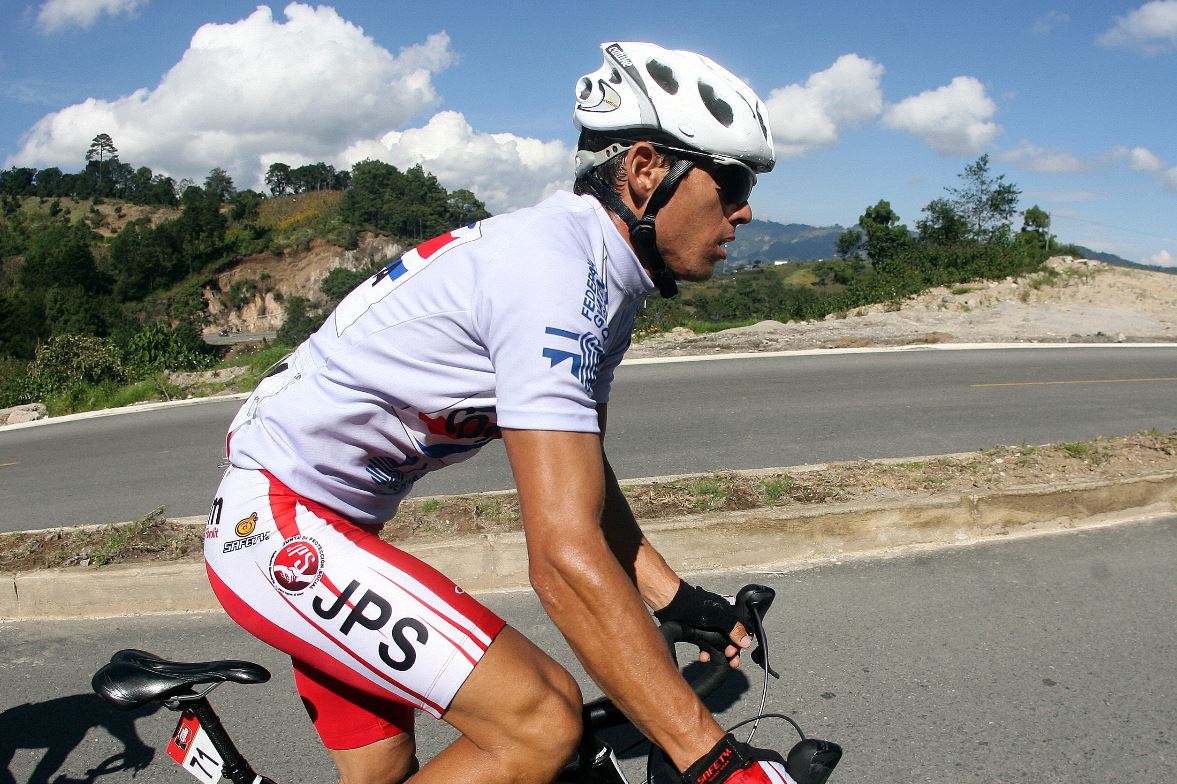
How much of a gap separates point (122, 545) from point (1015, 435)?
756 centimetres

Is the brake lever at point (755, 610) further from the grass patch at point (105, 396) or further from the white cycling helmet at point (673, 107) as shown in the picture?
the grass patch at point (105, 396)

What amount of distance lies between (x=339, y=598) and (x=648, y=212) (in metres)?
0.97

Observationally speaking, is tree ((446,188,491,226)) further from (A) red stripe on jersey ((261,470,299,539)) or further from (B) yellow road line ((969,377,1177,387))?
(A) red stripe on jersey ((261,470,299,539))

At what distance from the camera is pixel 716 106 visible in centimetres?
183

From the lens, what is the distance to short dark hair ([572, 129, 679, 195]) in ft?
5.85

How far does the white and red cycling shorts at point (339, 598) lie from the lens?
161 centimetres

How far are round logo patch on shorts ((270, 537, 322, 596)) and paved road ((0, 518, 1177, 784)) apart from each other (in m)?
1.57

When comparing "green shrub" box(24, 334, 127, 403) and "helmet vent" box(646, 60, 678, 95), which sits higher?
"helmet vent" box(646, 60, 678, 95)

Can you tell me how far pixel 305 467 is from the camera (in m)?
1.79

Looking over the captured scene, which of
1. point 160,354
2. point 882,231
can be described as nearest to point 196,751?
point 160,354

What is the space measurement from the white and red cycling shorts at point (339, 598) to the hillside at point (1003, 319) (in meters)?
12.9

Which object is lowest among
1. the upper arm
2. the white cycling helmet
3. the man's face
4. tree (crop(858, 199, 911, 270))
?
the upper arm

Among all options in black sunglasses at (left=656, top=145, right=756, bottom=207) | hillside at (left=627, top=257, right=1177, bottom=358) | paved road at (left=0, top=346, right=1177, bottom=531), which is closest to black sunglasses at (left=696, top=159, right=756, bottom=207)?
black sunglasses at (left=656, top=145, right=756, bottom=207)

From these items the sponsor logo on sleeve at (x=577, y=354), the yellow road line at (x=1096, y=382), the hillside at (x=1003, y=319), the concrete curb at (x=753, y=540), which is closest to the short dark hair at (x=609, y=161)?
the sponsor logo on sleeve at (x=577, y=354)
